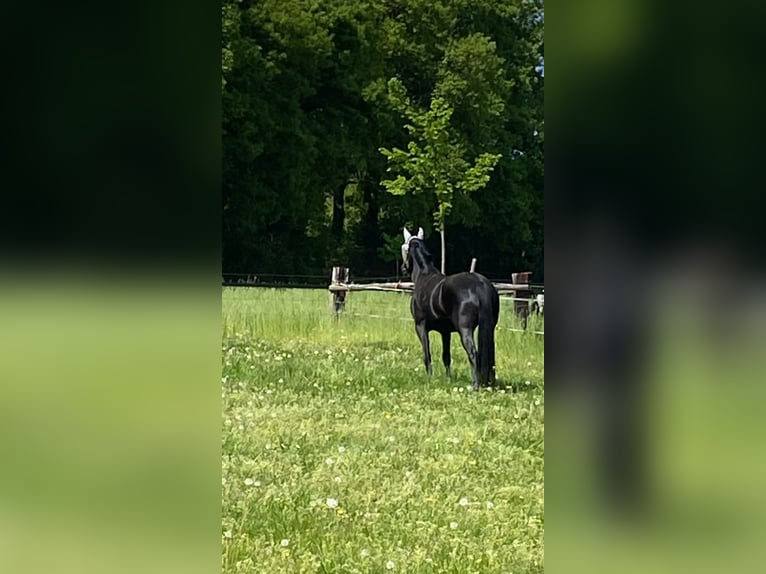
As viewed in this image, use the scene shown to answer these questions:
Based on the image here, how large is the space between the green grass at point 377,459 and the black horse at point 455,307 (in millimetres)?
314

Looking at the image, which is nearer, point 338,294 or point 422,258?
point 422,258

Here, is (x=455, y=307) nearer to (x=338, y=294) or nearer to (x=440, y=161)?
(x=440, y=161)

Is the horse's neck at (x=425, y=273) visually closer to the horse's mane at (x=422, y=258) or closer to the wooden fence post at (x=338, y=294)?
the horse's mane at (x=422, y=258)

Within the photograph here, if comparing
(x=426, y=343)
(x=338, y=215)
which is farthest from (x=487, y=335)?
(x=338, y=215)

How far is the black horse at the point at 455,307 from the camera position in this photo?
25.9 ft

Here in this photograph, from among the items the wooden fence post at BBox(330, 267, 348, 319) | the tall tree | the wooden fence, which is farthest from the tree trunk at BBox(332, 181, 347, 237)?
the tall tree

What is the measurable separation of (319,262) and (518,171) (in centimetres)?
836

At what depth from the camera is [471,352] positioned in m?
8.13

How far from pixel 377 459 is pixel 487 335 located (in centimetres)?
297

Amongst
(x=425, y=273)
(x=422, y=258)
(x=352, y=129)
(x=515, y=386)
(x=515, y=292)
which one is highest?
(x=352, y=129)
